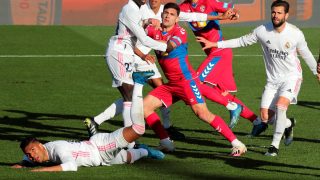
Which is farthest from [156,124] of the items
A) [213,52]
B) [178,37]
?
[213,52]

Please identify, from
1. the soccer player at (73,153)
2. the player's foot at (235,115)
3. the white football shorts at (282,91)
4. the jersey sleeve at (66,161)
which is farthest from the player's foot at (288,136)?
the jersey sleeve at (66,161)

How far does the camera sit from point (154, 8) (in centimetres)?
1691

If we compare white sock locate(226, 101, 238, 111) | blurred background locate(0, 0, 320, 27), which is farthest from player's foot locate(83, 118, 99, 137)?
blurred background locate(0, 0, 320, 27)

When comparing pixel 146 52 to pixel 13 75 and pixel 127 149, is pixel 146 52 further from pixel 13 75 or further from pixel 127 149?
pixel 13 75

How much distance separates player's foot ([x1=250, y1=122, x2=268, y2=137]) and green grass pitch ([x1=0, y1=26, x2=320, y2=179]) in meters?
0.12

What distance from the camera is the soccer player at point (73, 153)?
1330 centimetres

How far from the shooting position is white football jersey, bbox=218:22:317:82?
599 inches

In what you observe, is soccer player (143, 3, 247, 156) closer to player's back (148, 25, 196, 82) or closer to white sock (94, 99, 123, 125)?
player's back (148, 25, 196, 82)

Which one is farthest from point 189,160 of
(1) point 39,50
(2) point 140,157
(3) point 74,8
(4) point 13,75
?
(3) point 74,8

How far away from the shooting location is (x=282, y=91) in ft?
50.5

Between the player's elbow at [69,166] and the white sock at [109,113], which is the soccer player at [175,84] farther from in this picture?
the player's elbow at [69,166]

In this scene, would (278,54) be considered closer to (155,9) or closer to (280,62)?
(280,62)

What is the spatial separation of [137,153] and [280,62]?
272 cm

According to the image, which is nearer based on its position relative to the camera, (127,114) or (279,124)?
(279,124)
